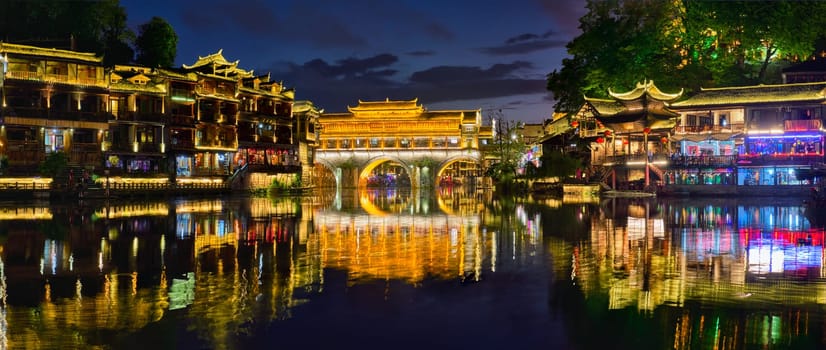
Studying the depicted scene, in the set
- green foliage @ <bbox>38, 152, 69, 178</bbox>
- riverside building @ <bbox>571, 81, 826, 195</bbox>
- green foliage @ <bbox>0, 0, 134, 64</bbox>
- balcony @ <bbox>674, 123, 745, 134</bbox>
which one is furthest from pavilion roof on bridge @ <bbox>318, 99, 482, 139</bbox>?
green foliage @ <bbox>38, 152, 69, 178</bbox>

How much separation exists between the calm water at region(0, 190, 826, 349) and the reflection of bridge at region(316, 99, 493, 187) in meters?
75.1

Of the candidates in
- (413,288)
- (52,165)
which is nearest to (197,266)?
(413,288)

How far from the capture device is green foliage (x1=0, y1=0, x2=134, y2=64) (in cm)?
6688

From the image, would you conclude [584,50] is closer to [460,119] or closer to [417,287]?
[460,119]

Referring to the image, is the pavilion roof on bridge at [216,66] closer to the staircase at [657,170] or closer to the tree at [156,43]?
the tree at [156,43]

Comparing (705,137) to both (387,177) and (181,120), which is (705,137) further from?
(387,177)

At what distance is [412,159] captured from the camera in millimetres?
102500

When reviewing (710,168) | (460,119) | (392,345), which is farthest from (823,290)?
(460,119)

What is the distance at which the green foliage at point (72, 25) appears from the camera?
219 ft

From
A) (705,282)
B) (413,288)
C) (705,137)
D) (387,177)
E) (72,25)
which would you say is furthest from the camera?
(387,177)

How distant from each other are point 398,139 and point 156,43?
120 ft

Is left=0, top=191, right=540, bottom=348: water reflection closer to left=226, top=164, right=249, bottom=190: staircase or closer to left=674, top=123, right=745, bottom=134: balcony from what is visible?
left=226, top=164, right=249, bottom=190: staircase

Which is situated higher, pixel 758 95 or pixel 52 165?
pixel 758 95

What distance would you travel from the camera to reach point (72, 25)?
71062mm
